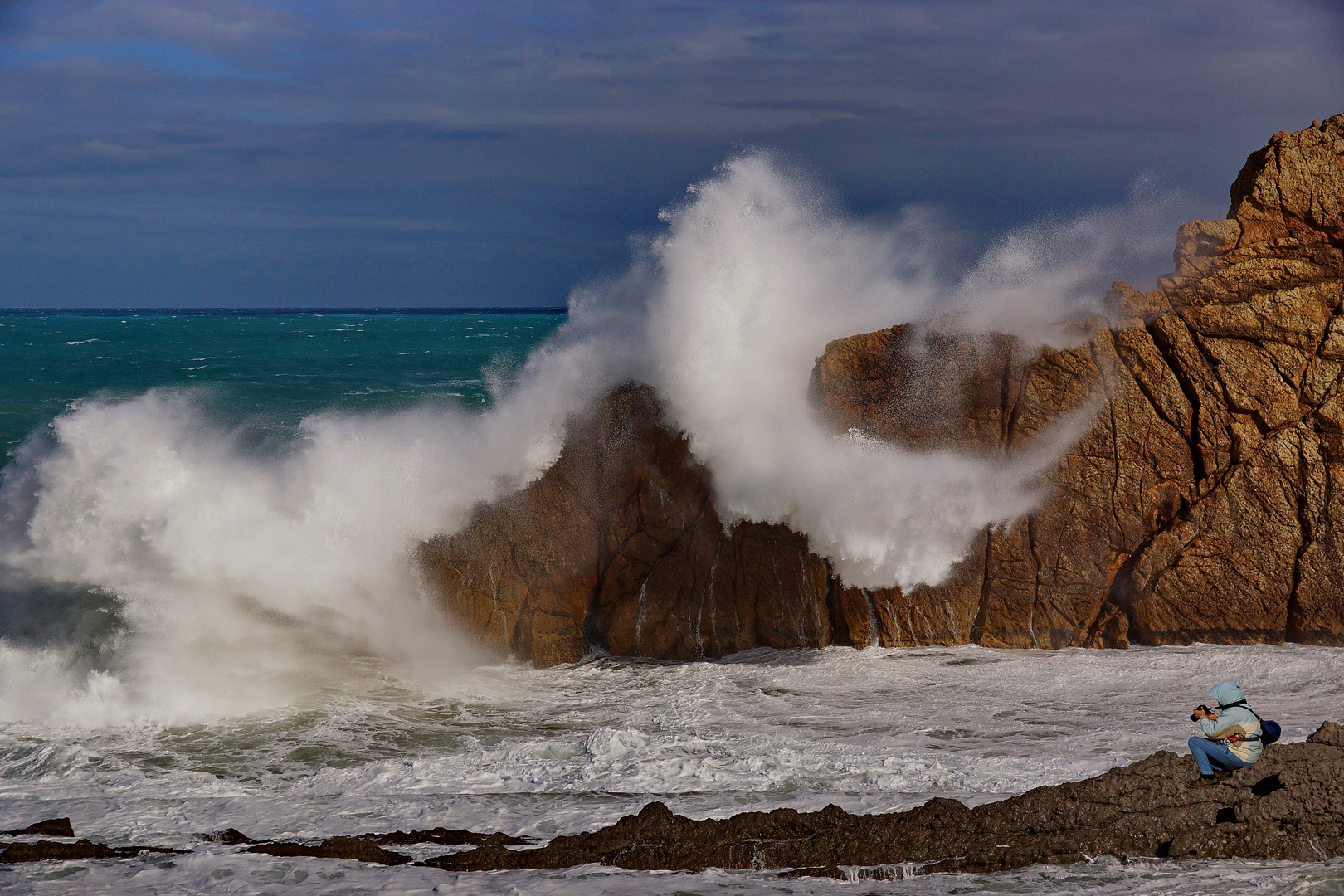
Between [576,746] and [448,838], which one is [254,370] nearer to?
[576,746]

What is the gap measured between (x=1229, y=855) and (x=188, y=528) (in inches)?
393

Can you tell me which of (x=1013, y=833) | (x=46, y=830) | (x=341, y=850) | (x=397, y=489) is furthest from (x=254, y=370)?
(x=1013, y=833)

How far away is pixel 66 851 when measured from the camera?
6.63 metres

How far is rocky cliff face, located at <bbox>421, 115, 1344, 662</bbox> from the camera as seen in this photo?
9.88 m

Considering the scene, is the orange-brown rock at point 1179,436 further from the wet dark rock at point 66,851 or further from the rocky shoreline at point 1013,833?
the wet dark rock at point 66,851

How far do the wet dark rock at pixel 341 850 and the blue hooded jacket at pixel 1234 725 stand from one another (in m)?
4.70

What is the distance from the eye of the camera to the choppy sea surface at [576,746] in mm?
6117

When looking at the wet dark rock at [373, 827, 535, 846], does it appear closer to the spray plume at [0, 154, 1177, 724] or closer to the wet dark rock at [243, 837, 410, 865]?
the wet dark rock at [243, 837, 410, 865]

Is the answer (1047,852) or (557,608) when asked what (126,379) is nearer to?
(557,608)

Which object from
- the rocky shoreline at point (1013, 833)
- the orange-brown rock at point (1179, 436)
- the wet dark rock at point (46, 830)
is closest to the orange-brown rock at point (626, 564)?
the orange-brown rock at point (1179, 436)

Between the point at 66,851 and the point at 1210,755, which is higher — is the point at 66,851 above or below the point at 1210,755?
below

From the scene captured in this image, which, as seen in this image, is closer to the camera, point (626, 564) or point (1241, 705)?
point (1241, 705)

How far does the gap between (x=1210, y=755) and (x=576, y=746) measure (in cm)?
446

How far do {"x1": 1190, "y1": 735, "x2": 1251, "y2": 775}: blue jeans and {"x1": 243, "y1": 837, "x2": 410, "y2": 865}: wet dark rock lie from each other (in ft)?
15.0
